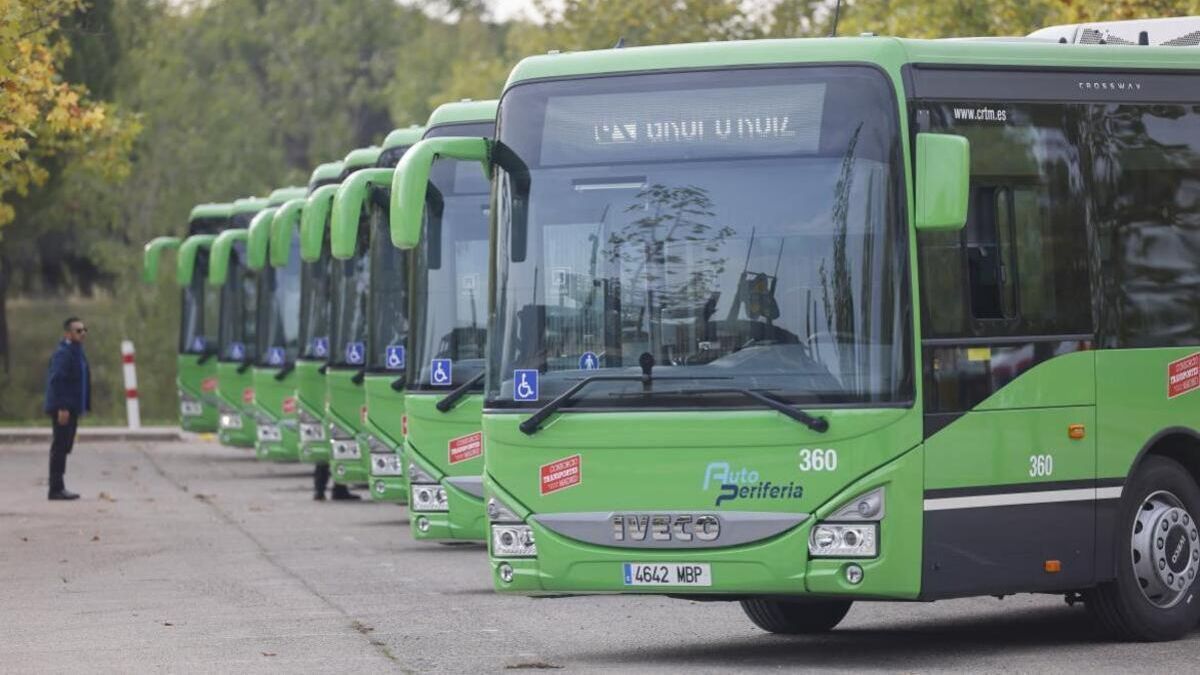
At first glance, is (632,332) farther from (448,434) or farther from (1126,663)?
(448,434)

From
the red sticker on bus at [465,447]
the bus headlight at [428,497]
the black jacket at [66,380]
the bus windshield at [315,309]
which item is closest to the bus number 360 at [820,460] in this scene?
the red sticker on bus at [465,447]

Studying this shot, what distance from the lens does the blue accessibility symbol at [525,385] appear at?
12.6m

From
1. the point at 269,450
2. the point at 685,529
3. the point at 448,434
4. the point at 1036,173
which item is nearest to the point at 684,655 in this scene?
the point at 685,529

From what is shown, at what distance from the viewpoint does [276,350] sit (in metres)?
32.0

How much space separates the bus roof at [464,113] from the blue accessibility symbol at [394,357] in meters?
2.63

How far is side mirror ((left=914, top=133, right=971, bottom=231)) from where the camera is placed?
39.3 ft

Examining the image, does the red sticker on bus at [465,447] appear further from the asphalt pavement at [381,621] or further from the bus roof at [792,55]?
the bus roof at [792,55]

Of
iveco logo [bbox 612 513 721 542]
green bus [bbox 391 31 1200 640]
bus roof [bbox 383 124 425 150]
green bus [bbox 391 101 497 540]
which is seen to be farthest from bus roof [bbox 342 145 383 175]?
iveco logo [bbox 612 513 721 542]

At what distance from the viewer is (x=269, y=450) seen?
3092 centimetres

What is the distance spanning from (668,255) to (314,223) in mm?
8306

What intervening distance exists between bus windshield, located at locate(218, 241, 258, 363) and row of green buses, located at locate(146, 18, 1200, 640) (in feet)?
74.4

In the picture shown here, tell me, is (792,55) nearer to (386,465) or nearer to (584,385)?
(584,385)

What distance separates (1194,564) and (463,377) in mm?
6834

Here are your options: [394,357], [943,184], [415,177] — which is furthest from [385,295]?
[943,184]
